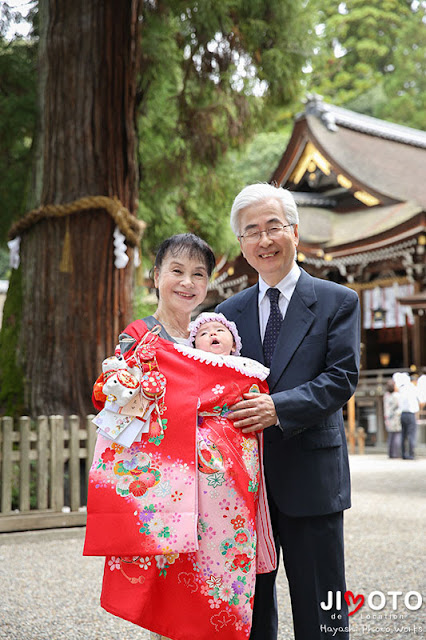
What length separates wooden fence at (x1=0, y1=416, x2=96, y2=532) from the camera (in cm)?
525

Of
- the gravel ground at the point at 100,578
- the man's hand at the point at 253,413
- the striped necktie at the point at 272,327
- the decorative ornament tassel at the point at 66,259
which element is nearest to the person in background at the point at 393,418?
the gravel ground at the point at 100,578

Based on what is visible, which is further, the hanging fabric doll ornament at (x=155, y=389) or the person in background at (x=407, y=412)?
the person in background at (x=407, y=412)

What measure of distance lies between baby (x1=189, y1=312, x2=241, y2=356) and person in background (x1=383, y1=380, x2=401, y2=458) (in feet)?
32.4

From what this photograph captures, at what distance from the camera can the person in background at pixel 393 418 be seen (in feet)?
38.6

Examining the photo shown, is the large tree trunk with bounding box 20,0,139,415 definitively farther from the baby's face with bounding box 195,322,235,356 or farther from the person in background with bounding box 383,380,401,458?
the person in background with bounding box 383,380,401,458

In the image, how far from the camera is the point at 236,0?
6.65m

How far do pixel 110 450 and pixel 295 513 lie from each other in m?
0.59

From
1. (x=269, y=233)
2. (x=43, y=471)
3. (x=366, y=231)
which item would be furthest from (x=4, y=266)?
(x=269, y=233)

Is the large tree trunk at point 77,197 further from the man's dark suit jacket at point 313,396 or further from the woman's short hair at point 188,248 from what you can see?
the man's dark suit jacket at point 313,396

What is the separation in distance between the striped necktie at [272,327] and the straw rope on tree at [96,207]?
3575mm

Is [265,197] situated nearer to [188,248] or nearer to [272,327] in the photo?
[188,248]

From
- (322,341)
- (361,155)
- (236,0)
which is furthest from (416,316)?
(322,341)

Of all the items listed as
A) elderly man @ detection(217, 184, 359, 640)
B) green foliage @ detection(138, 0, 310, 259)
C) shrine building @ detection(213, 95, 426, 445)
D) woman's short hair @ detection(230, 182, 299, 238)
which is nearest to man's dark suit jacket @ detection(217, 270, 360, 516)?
elderly man @ detection(217, 184, 359, 640)

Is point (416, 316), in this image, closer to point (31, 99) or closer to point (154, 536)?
point (31, 99)
